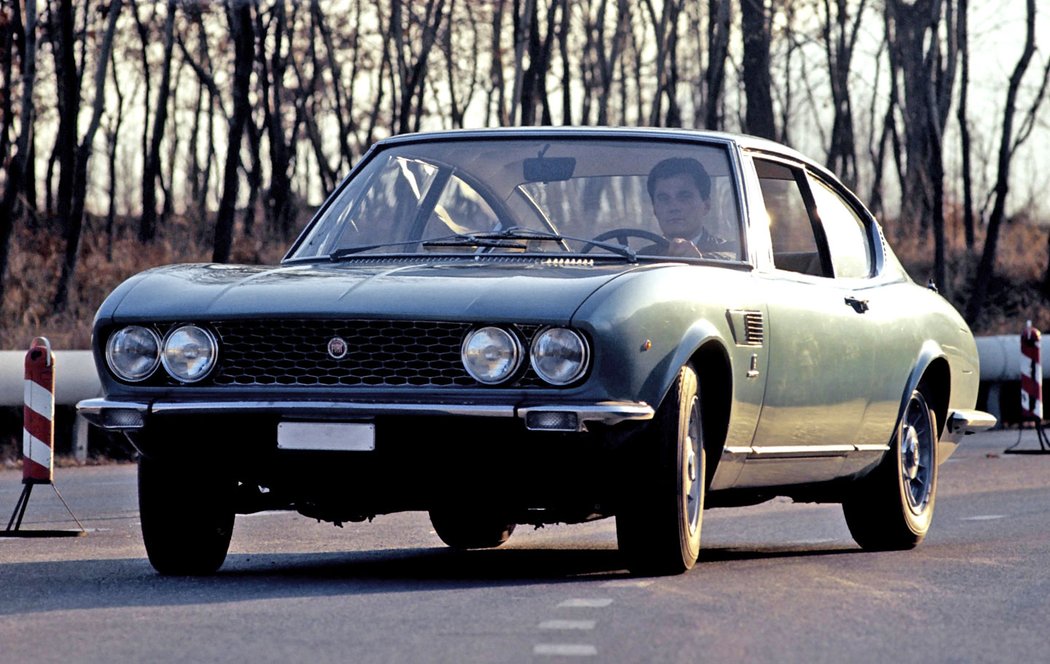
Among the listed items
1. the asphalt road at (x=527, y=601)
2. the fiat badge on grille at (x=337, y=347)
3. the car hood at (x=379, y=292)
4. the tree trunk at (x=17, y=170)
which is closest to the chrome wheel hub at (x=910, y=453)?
the asphalt road at (x=527, y=601)

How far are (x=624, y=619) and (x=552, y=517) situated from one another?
1330 millimetres

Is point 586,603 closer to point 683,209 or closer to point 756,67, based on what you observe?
point 683,209

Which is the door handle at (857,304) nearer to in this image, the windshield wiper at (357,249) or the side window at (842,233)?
the side window at (842,233)

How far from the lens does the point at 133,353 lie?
7035 mm

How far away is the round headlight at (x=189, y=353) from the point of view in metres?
6.93

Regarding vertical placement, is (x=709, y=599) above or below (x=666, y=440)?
below

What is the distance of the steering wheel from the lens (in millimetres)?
7758

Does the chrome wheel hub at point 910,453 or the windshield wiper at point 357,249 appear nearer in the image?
the windshield wiper at point 357,249

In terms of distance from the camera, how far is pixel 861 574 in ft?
25.3

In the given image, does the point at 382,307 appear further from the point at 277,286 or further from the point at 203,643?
the point at 203,643

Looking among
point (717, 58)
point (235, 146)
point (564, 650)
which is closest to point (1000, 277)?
point (717, 58)

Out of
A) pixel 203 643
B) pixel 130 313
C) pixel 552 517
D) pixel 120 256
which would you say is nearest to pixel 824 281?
pixel 552 517

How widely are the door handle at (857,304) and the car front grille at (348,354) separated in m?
2.35

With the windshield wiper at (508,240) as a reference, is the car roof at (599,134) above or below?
above
